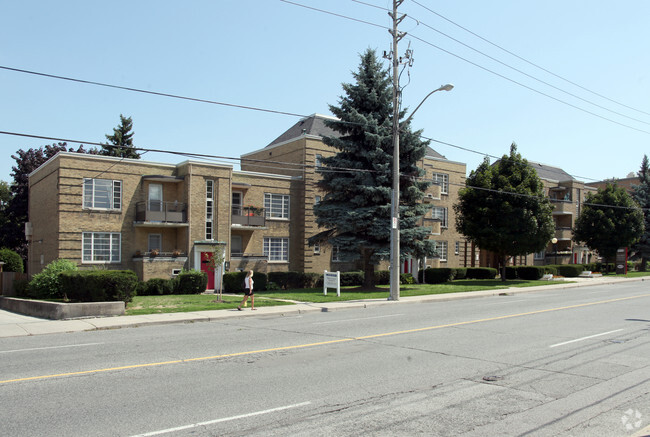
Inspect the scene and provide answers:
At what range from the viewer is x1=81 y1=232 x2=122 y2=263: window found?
30.5m

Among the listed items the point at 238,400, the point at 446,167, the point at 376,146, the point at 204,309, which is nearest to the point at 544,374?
the point at 238,400

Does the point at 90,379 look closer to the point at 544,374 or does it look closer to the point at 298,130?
the point at 544,374

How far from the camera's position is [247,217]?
34625 mm

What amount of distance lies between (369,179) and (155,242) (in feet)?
46.0

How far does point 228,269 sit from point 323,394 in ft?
88.5

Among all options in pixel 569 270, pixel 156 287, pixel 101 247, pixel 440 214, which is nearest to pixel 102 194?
pixel 101 247

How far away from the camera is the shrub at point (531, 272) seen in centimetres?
4347

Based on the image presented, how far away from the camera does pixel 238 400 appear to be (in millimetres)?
6848

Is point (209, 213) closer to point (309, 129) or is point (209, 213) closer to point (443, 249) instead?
point (309, 129)

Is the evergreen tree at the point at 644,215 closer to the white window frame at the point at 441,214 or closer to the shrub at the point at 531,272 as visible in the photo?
the shrub at the point at 531,272

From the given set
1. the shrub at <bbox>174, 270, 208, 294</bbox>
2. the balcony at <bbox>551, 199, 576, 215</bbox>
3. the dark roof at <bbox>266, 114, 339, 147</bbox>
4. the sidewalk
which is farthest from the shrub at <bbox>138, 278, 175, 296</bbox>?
the balcony at <bbox>551, 199, 576, 215</bbox>

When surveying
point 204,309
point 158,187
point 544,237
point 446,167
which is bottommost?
point 204,309

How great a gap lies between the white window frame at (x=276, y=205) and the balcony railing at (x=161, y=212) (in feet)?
20.2

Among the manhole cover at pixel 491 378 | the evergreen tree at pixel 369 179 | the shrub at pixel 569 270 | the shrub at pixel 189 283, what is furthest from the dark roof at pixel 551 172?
the manhole cover at pixel 491 378
